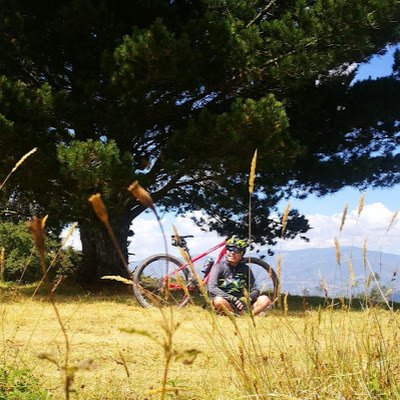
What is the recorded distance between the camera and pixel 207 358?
3.47m

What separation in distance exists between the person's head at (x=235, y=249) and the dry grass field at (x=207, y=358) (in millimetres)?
795

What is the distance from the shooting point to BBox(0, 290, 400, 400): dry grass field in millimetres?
2010

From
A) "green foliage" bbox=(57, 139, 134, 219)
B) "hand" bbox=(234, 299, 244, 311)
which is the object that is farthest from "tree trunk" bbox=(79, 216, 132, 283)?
"hand" bbox=(234, 299, 244, 311)

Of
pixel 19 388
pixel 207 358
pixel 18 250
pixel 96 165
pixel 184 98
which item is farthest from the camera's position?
pixel 18 250

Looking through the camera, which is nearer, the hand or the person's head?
the hand

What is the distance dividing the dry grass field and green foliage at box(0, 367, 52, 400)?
0.26ft

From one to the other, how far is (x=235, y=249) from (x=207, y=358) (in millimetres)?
3397

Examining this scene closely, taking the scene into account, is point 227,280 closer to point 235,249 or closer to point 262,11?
point 235,249

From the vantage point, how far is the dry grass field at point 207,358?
6.59 ft

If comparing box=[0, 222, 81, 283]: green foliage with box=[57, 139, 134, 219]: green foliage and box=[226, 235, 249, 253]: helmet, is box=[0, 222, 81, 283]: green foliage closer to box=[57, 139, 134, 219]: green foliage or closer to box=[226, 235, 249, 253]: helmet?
box=[57, 139, 134, 219]: green foliage

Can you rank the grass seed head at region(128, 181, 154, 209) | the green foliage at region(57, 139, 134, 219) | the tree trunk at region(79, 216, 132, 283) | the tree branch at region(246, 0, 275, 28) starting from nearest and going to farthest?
the grass seed head at region(128, 181, 154, 209) → the green foliage at region(57, 139, 134, 219) → the tree branch at region(246, 0, 275, 28) → the tree trunk at region(79, 216, 132, 283)

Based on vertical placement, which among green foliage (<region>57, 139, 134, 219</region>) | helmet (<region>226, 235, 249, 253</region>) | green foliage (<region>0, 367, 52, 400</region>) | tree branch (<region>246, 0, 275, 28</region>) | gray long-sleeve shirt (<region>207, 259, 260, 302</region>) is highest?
tree branch (<region>246, 0, 275, 28</region>)

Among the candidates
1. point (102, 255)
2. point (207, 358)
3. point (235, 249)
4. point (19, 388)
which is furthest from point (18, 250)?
point (19, 388)

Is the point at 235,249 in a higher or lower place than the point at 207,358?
higher
